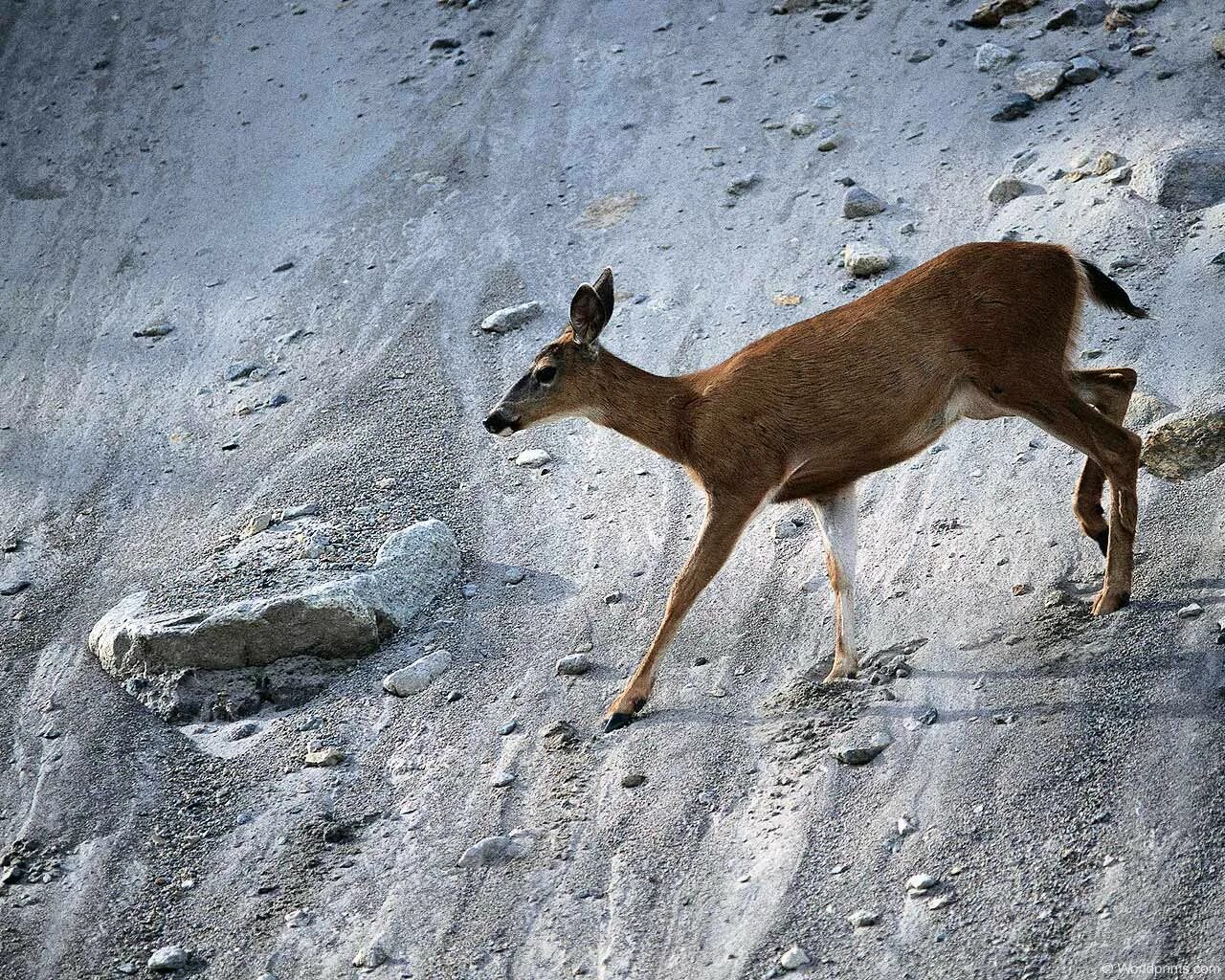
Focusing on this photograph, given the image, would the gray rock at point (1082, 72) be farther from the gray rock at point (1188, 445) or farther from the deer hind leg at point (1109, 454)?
the deer hind leg at point (1109, 454)

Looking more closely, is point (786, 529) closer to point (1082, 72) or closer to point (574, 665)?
point (574, 665)

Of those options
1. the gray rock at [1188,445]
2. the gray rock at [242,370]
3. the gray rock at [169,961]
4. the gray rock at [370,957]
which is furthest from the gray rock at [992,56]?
the gray rock at [169,961]

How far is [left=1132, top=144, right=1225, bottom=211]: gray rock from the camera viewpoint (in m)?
8.97

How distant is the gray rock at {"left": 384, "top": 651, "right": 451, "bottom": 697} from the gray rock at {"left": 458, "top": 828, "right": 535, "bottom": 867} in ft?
4.49

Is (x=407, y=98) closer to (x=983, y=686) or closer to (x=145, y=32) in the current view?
(x=145, y=32)

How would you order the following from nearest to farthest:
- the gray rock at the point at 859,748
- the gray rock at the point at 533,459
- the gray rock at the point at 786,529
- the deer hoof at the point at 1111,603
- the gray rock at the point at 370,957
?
the gray rock at the point at 370,957, the gray rock at the point at 859,748, the deer hoof at the point at 1111,603, the gray rock at the point at 786,529, the gray rock at the point at 533,459

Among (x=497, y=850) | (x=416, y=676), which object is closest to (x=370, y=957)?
(x=497, y=850)

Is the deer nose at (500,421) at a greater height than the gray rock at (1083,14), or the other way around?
the deer nose at (500,421)

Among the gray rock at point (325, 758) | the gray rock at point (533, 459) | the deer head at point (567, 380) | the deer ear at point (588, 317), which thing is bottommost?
the gray rock at point (533, 459)

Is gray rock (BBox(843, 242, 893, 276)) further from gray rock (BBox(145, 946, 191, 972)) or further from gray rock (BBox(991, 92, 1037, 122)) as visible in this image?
gray rock (BBox(145, 946, 191, 972))

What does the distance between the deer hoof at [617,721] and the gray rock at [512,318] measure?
448cm

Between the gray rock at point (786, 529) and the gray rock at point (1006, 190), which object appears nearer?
the gray rock at point (786, 529)

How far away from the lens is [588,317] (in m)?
6.88

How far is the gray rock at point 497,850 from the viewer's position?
5.72m
